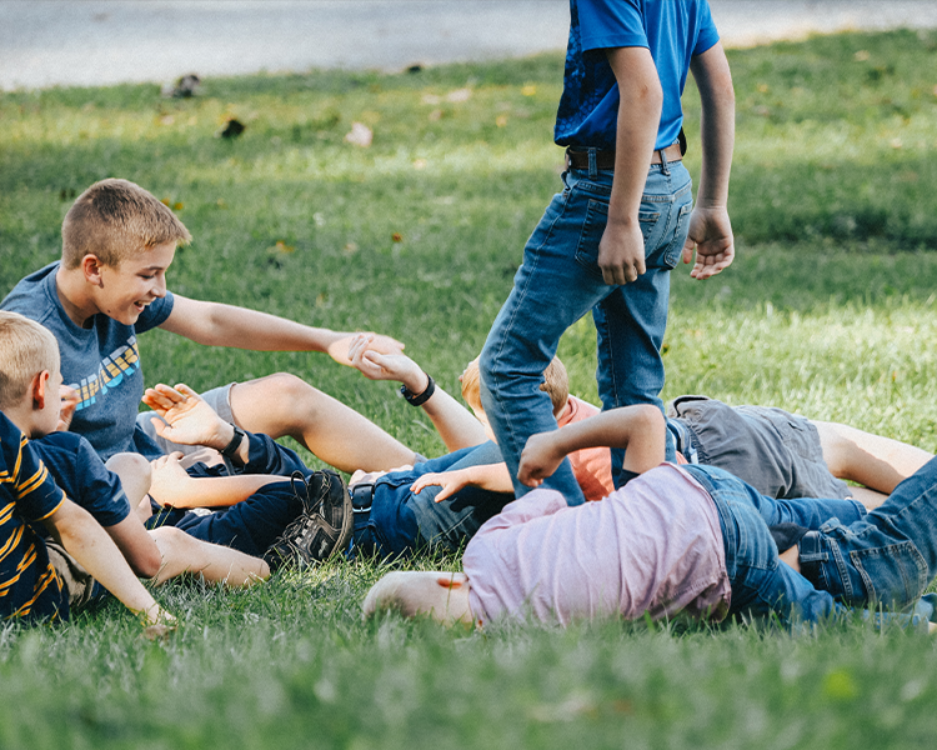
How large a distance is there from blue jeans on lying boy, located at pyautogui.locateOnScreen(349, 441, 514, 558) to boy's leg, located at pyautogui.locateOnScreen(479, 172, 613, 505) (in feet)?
1.16

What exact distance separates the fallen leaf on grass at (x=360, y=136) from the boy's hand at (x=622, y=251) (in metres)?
7.49

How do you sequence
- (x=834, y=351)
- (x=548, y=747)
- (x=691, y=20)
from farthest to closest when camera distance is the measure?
(x=834, y=351)
(x=691, y=20)
(x=548, y=747)

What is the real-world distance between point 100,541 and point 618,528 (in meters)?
1.25

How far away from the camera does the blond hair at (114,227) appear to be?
10.3ft

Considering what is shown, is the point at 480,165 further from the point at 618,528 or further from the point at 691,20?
the point at 618,528

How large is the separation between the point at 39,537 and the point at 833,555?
201 centimetres

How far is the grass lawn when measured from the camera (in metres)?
1.31

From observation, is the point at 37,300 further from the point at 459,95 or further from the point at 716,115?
the point at 459,95

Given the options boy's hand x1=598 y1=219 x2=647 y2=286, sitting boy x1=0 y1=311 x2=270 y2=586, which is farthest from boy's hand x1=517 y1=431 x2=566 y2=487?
sitting boy x1=0 y1=311 x2=270 y2=586

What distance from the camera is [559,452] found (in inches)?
99.0

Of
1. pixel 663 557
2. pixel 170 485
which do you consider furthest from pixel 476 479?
pixel 170 485

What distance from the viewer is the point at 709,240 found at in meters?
3.19

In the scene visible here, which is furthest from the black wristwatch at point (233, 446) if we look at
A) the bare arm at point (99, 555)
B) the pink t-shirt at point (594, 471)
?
the pink t-shirt at point (594, 471)

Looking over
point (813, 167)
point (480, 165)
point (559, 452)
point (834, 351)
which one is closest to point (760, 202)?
point (813, 167)
